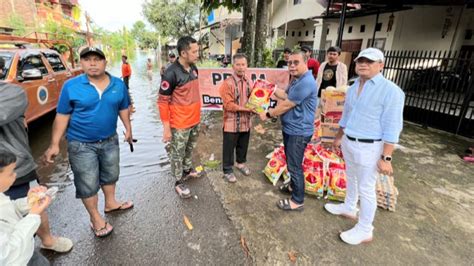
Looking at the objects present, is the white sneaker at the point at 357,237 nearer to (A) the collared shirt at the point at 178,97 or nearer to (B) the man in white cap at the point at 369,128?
(B) the man in white cap at the point at 369,128

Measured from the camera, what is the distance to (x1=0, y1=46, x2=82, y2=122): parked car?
4496 mm

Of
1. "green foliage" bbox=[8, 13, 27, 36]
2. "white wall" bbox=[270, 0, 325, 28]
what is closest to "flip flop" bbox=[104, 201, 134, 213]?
"white wall" bbox=[270, 0, 325, 28]

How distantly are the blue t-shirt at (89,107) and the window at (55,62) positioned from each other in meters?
5.30

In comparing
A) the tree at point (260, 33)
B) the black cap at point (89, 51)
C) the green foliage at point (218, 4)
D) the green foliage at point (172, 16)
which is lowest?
the black cap at point (89, 51)

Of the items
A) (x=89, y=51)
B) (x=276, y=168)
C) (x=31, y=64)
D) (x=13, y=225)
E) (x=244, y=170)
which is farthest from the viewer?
(x=31, y=64)

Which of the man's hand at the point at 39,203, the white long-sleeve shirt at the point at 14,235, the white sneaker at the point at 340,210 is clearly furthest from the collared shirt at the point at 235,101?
the white long-sleeve shirt at the point at 14,235

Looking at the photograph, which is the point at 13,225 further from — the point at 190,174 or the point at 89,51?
the point at 190,174

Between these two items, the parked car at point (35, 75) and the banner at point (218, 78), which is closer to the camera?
the parked car at point (35, 75)

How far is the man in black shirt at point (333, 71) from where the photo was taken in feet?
14.7

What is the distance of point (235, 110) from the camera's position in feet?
11.0

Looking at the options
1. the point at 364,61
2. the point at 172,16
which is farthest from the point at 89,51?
the point at 172,16

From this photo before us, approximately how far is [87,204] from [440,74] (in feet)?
25.5

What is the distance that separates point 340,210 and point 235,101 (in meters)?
1.86

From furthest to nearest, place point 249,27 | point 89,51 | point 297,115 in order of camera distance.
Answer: point 249,27 < point 297,115 < point 89,51
